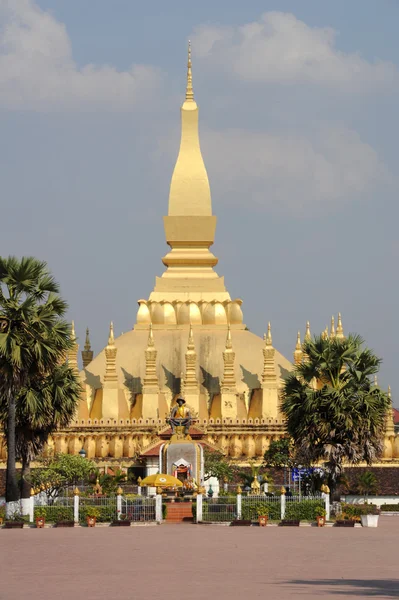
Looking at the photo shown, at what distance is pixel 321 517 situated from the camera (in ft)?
145

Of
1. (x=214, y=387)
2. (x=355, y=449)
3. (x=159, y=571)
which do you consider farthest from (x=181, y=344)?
(x=159, y=571)

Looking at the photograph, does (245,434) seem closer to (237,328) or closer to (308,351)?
(237,328)

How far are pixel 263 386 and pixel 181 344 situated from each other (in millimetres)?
4889

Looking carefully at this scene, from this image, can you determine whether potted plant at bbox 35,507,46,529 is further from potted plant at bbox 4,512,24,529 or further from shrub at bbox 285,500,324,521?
shrub at bbox 285,500,324,521

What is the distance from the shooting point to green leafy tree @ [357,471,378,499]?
59.6m

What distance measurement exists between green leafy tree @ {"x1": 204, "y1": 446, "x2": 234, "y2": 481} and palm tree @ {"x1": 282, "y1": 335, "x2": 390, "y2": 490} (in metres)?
7.33

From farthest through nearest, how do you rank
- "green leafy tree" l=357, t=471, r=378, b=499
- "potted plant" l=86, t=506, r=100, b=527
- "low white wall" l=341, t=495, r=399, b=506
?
"green leafy tree" l=357, t=471, r=378, b=499 → "low white wall" l=341, t=495, r=399, b=506 → "potted plant" l=86, t=506, r=100, b=527

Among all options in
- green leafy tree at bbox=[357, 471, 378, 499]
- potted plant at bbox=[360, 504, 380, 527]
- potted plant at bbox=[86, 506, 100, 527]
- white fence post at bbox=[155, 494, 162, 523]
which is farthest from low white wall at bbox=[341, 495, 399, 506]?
potted plant at bbox=[86, 506, 100, 527]

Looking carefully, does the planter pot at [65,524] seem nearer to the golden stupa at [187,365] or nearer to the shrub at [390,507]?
the shrub at [390,507]

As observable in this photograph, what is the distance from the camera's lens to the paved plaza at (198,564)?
25.3 metres

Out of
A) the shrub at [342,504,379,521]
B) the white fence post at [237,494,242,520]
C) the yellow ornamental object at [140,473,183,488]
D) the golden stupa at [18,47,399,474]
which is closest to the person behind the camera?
the white fence post at [237,494,242,520]

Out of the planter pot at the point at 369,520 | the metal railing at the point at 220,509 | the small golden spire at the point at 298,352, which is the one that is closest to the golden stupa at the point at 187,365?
the small golden spire at the point at 298,352

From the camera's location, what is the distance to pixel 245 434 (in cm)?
6575

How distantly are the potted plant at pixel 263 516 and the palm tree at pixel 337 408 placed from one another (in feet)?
18.9
